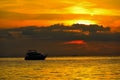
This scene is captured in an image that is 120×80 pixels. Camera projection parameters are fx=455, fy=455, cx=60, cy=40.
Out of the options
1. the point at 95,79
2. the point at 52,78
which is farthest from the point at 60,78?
the point at 95,79

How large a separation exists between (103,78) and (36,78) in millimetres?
13346

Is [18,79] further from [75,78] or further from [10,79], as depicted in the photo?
[75,78]

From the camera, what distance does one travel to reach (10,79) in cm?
8806

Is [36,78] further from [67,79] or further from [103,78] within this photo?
[103,78]

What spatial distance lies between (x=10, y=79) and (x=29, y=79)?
3.68 meters

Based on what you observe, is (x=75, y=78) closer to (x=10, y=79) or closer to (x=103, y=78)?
(x=103, y=78)

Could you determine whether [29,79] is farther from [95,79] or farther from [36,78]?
[95,79]

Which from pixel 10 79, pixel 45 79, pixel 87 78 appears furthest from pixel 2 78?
pixel 87 78

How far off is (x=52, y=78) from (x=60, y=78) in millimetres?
1601

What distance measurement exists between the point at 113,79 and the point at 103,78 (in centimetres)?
326

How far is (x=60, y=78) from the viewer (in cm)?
9019

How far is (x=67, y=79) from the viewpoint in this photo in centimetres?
8788

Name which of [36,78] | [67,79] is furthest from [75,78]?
[36,78]

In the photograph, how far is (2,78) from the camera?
90.8m
